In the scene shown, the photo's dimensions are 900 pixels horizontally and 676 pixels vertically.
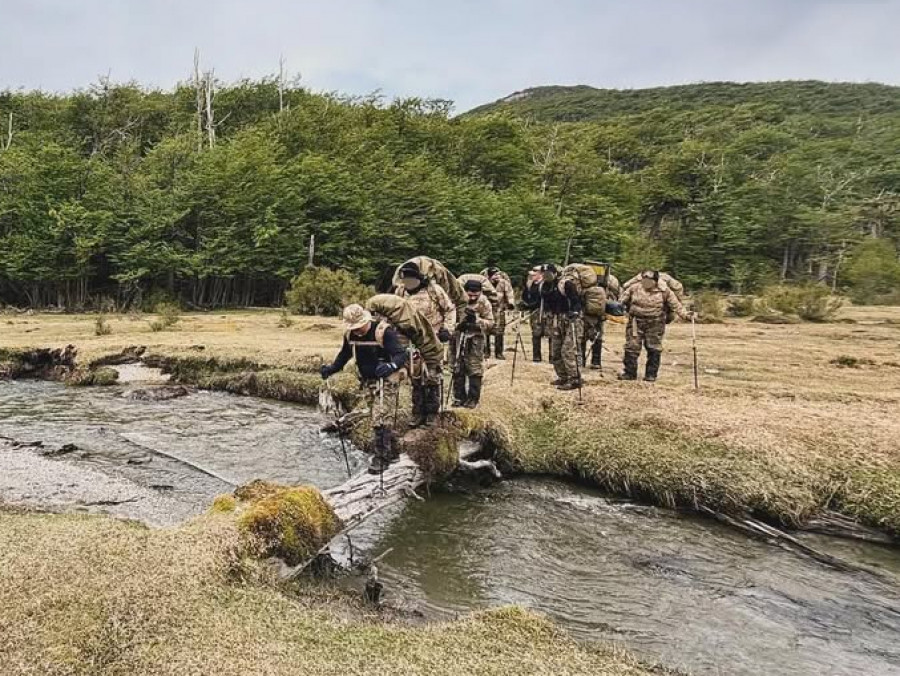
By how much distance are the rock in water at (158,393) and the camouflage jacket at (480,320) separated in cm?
908

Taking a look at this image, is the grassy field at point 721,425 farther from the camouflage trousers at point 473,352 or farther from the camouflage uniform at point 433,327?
the camouflage uniform at point 433,327

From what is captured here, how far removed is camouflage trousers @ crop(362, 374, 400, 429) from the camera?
8.81m

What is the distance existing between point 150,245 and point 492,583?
38575mm

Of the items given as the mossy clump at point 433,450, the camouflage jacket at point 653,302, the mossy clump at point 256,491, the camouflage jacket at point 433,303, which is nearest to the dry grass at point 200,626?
the mossy clump at point 256,491

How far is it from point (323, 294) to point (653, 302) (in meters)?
23.7

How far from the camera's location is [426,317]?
1032 centimetres

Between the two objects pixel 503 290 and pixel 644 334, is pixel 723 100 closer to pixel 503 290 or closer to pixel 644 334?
pixel 503 290

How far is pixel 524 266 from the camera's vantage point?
55.6 meters

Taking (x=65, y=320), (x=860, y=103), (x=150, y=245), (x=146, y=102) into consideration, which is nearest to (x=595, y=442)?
(x=65, y=320)

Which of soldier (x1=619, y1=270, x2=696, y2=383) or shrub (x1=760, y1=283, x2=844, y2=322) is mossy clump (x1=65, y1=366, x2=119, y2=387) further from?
shrub (x1=760, y1=283, x2=844, y2=322)

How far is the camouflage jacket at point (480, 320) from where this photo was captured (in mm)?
12117

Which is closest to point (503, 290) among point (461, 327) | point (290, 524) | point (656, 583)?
point (461, 327)

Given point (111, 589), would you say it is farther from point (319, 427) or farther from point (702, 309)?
point (702, 309)

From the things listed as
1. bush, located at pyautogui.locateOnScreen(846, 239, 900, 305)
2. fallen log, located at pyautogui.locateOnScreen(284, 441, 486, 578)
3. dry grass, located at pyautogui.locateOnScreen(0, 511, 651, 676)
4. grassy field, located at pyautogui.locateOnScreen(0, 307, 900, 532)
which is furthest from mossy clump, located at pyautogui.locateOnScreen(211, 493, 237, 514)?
bush, located at pyautogui.locateOnScreen(846, 239, 900, 305)
